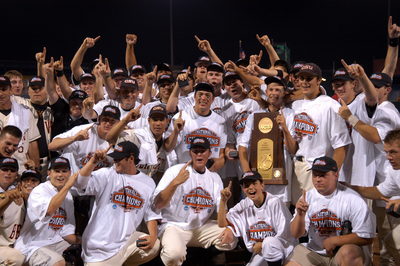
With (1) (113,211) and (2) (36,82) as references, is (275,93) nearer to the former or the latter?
(1) (113,211)

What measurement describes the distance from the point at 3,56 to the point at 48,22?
517 centimetres

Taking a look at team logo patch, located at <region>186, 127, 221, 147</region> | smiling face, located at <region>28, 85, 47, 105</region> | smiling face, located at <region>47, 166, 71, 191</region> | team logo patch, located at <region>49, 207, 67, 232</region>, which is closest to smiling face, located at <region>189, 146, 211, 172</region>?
team logo patch, located at <region>186, 127, 221, 147</region>

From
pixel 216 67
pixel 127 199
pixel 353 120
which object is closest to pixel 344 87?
pixel 353 120

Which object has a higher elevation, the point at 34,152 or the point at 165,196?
the point at 34,152

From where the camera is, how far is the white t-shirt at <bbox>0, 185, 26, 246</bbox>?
4.47 metres

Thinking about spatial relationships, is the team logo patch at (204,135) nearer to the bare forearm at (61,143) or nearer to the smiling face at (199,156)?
the smiling face at (199,156)

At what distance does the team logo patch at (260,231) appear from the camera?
4438 mm

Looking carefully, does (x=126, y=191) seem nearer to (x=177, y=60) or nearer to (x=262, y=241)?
(x=262, y=241)

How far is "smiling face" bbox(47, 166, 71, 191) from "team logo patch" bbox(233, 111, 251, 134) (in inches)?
98.0

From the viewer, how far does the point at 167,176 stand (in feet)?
15.7

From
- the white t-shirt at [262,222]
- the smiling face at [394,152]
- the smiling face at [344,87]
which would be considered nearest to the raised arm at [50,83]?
the white t-shirt at [262,222]

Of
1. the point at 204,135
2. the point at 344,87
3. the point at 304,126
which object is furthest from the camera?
the point at 204,135

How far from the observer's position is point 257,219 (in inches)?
177

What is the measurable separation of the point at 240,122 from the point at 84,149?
2.30m
